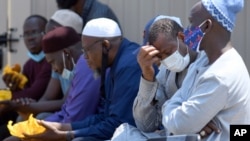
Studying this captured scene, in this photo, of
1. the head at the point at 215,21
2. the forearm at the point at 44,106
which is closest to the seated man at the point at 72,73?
the forearm at the point at 44,106

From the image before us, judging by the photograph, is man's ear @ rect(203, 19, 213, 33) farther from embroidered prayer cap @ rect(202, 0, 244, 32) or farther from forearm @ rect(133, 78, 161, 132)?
forearm @ rect(133, 78, 161, 132)

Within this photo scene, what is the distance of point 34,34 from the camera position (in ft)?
22.8

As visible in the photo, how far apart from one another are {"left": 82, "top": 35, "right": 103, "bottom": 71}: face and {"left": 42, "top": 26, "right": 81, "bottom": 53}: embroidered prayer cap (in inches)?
28.8

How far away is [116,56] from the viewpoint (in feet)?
16.7

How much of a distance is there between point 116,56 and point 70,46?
91 cm

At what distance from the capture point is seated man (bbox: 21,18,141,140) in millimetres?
4910

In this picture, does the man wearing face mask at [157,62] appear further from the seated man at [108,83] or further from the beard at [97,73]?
the beard at [97,73]

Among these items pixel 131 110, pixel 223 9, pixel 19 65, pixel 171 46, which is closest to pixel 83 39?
pixel 131 110

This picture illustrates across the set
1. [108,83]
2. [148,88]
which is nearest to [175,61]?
[148,88]

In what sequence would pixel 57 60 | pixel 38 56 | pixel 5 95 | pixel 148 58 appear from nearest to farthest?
pixel 148 58, pixel 57 60, pixel 5 95, pixel 38 56

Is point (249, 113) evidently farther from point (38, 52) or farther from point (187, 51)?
point (38, 52)

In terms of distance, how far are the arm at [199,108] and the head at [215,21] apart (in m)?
0.24

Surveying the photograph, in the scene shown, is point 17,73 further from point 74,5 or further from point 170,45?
point 170,45

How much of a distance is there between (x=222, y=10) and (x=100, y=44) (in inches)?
51.1
